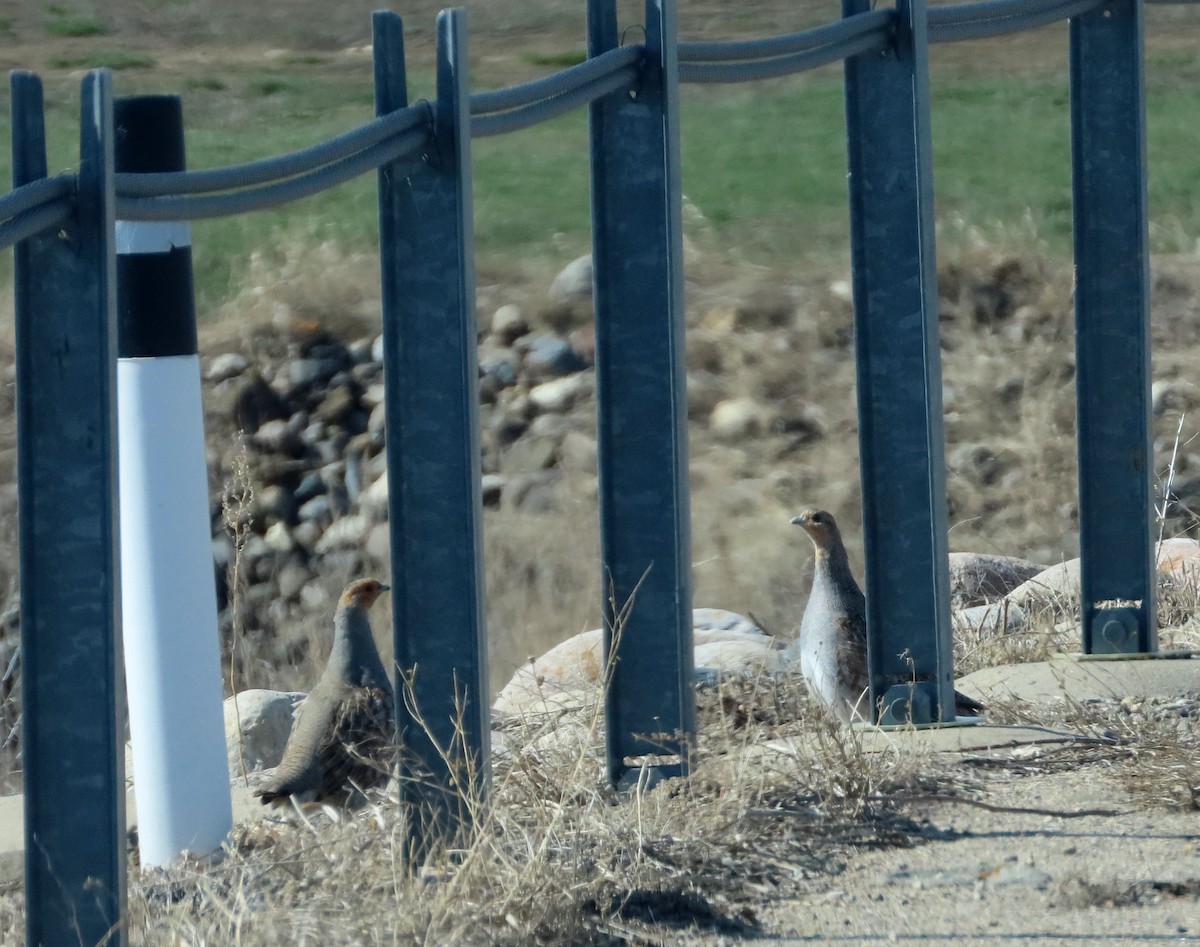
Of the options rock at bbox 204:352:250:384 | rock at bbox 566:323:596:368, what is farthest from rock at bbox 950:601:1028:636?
rock at bbox 204:352:250:384

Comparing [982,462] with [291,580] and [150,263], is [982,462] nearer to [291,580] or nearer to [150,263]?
[291,580]

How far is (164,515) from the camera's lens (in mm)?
5246

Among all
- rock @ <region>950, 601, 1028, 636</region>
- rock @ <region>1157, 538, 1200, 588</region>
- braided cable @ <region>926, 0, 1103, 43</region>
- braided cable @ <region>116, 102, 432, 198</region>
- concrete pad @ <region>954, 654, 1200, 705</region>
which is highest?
braided cable @ <region>926, 0, 1103, 43</region>

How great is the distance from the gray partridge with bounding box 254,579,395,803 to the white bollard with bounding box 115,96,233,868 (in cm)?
81

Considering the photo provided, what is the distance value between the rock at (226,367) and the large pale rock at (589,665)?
883cm

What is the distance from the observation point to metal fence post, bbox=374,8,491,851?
177 inches

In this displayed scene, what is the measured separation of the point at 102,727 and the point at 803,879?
1.66 meters

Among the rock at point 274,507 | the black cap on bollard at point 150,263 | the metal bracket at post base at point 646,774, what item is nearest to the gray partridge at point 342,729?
the metal bracket at post base at point 646,774

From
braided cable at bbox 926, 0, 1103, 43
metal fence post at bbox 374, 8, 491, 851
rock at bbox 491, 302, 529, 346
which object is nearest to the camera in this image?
metal fence post at bbox 374, 8, 491, 851

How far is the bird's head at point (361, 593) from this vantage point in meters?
6.98

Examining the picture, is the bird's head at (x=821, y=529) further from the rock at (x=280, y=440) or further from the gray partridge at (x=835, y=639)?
the rock at (x=280, y=440)

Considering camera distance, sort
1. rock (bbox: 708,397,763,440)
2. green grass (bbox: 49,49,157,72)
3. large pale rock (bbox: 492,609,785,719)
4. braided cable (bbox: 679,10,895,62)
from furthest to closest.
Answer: green grass (bbox: 49,49,157,72) < rock (bbox: 708,397,763,440) < large pale rock (bbox: 492,609,785,719) < braided cable (bbox: 679,10,895,62)

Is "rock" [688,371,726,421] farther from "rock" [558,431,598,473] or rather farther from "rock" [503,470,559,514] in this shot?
"rock" [503,470,559,514]

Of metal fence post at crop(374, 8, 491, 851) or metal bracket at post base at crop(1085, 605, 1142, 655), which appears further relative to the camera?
metal bracket at post base at crop(1085, 605, 1142, 655)
